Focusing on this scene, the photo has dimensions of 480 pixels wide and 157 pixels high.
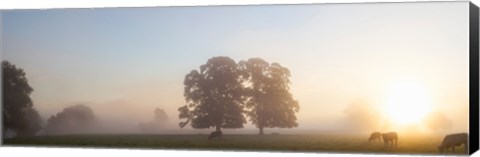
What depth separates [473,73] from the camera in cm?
1500

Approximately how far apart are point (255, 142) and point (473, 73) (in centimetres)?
350

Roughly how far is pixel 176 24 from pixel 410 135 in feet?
13.2

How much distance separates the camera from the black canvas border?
49.0ft

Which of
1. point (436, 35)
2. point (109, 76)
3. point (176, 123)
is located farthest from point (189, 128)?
point (436, 35)

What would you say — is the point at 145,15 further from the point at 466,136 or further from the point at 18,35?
the point at 466,136

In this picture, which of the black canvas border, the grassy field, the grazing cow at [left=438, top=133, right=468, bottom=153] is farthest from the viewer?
the grassy field

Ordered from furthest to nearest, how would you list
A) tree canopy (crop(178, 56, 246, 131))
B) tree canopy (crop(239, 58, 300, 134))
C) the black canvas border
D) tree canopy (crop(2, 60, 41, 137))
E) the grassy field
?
tree canopy (crop(2, 60, 41, 137)) < tree canopy (crop(178, 56, 246, 131)) < tree canopy (crop(239, 58, 300, 134)) < the grassy field < the black canvas border

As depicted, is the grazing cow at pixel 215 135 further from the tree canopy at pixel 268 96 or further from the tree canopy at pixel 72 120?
the tree canopy at pixel 72 120

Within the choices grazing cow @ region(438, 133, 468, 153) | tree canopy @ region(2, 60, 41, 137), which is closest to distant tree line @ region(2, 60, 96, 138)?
tree canopy @ region(2, 60, 41, 137)

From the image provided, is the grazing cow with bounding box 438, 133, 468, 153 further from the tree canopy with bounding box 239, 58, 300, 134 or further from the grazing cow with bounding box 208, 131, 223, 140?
the grazing cow with bounding box 208, 131, 223, 140

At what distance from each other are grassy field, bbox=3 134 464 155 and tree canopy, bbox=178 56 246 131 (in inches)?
10.3

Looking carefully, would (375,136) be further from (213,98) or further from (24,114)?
(24,114)

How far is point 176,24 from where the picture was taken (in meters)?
16.2

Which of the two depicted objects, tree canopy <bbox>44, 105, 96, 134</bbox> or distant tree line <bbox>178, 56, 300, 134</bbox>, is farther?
tree canopy <bbox>44, 105, 96, 134</bbox>
